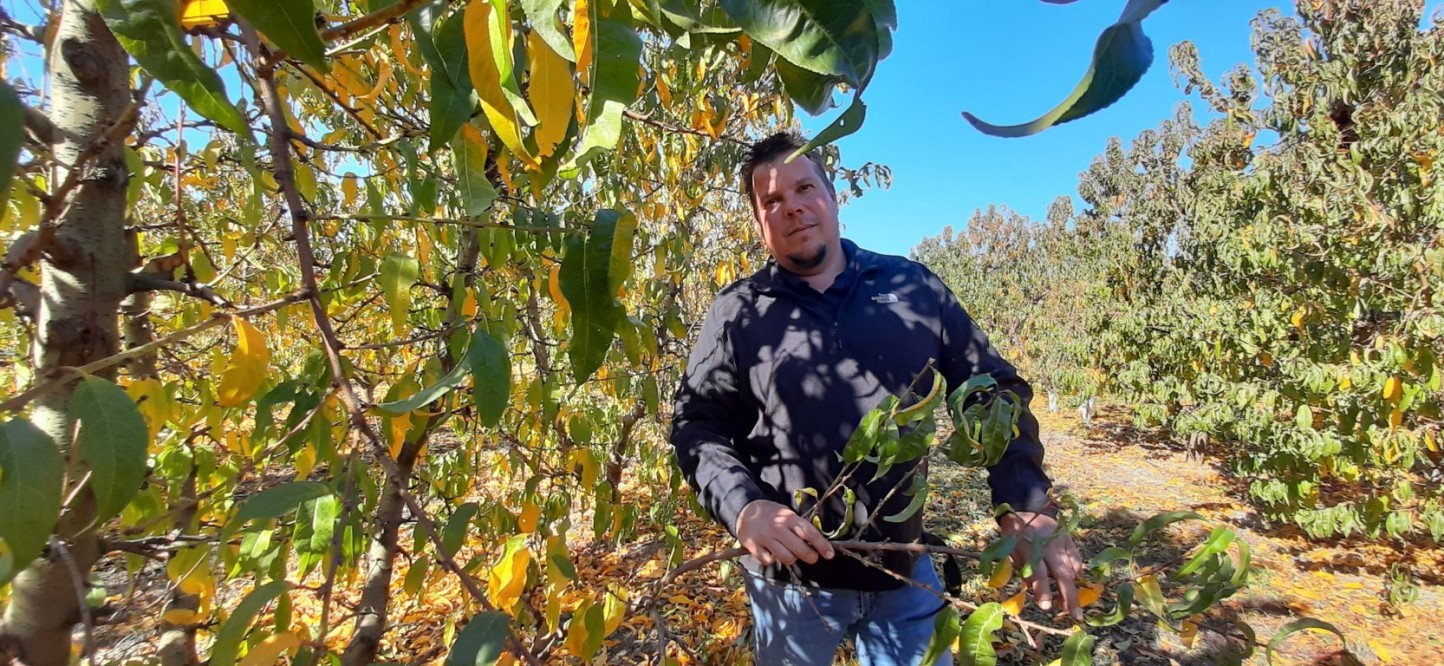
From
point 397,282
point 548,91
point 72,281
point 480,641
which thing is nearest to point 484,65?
point 548,91

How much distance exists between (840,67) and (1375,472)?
6.37 meters

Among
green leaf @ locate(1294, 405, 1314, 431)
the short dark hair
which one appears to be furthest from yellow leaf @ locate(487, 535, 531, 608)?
green leaf @ locate(1294, 405, 1314, 431)

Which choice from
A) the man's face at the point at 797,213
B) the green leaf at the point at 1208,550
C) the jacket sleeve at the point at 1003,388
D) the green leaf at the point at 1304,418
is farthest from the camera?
the green leaf at the point at 1304,418

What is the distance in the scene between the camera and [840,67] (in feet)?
1.13

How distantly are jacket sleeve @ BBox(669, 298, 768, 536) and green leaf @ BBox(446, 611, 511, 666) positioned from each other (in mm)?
801

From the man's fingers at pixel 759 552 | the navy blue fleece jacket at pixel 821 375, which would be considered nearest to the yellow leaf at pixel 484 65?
Result: the man's fingers at pixel 759 552

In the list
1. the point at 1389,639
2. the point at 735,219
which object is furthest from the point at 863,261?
the point at 1389,639

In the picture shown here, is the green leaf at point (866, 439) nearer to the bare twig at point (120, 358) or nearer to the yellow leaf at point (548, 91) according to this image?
the yellow leaf at point (548, 91)

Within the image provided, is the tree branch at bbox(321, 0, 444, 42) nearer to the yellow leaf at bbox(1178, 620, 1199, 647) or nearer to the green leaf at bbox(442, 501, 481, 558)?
the green leaf at bbox(442, 501, 481, 558)

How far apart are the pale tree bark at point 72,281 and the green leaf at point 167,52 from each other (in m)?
0.49

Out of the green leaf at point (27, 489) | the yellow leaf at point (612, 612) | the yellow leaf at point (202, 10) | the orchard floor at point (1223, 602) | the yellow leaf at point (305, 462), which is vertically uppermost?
the yellow leaf at point (202, 10)

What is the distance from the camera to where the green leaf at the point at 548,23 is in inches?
14.2

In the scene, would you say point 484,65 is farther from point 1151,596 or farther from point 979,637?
point 1151,596

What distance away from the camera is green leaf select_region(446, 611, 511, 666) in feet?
1.98
